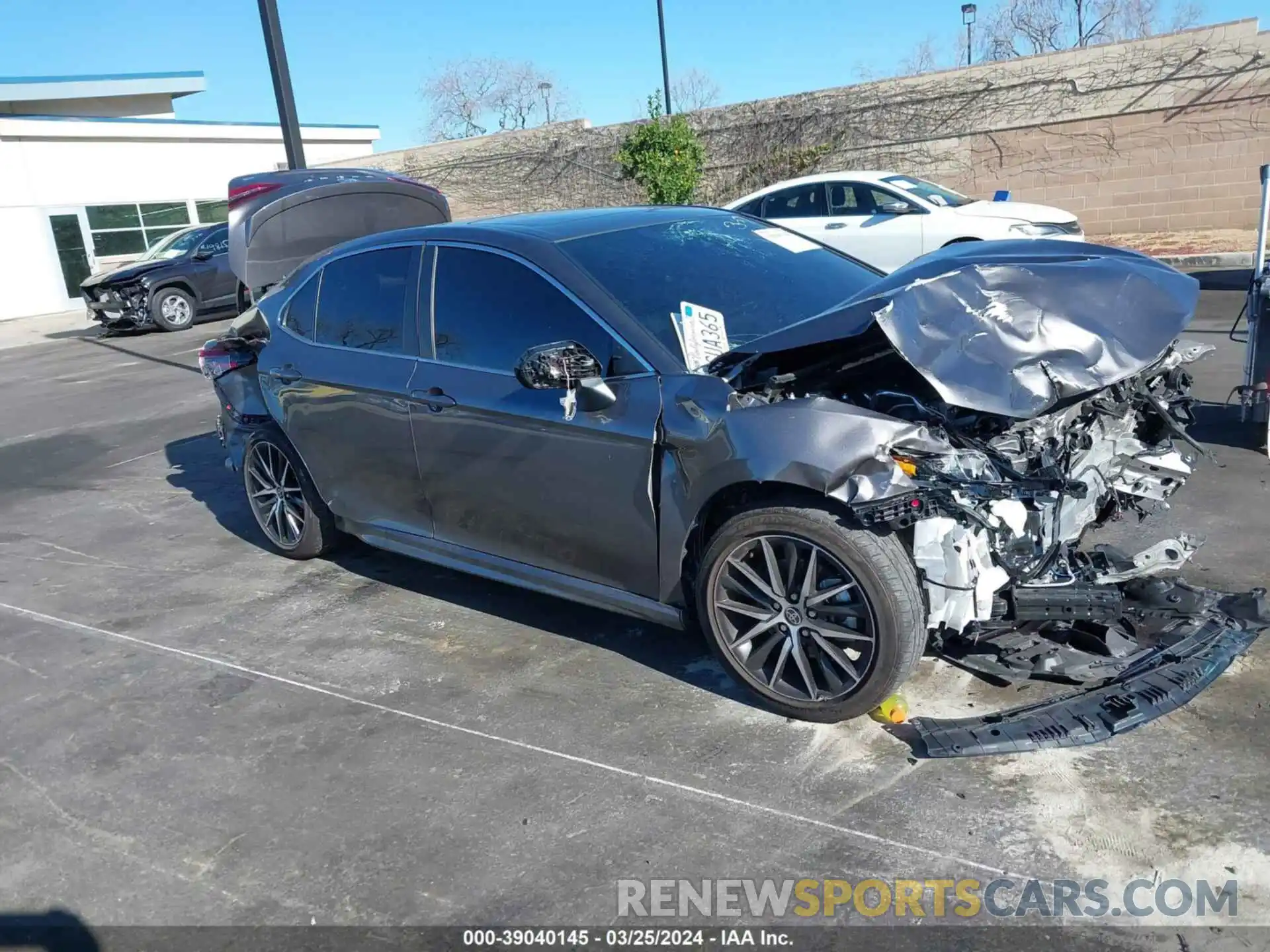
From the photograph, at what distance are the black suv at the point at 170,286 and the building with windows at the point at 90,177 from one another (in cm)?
439

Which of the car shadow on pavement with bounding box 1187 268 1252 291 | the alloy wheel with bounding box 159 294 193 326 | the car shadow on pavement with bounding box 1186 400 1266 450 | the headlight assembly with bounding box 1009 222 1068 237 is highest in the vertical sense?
the headlight assembly with bounding box 1009 222 1068 237

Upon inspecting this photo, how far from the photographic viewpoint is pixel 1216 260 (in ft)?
47.3

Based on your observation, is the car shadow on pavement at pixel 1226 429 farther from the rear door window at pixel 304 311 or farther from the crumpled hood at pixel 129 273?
the crumpled hood at pixel 129 273

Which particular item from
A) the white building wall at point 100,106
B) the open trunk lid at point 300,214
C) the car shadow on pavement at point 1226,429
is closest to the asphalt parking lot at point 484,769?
the car shadow on pavement at point 1226,429

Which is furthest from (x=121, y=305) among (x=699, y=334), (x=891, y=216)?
(x=699, y=334)

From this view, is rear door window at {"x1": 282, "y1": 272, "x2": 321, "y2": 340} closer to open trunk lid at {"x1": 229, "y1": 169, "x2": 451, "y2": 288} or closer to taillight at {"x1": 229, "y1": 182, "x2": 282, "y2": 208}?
open trunk lid at {"x1": 229, "y1": 169, "x2": 451, "y2": 288}

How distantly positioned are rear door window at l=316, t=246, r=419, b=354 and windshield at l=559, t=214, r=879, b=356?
911 mm

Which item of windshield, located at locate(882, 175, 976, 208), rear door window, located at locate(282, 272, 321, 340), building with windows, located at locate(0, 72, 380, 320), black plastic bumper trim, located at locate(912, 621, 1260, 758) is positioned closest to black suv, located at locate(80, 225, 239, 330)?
building with windows, located at locate(0, 72, 380, 320)

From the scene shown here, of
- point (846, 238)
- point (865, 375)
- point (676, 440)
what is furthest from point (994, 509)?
point (846, 238)

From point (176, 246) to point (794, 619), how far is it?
1861cm

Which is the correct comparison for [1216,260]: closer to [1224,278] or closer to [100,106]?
[1224,278]

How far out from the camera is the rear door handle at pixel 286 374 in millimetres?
5258

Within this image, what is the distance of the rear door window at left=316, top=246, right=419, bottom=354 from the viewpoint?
4734mm

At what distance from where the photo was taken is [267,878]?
3150 millimetres
